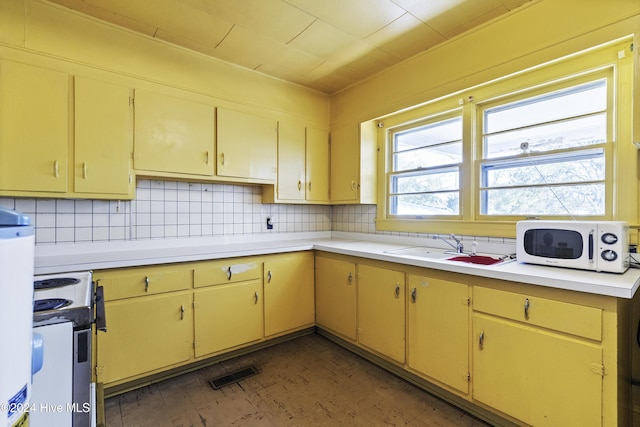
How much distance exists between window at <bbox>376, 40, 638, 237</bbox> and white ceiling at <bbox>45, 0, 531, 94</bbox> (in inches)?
20.7

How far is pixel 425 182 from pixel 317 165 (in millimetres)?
1183

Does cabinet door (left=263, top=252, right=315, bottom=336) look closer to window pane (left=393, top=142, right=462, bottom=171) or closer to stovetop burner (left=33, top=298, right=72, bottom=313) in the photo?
window pane (left=393, top=142, right=462, bottom=171)

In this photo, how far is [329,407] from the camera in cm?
194

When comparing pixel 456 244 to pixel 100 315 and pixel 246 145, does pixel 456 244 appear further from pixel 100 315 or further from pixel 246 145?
pixel 100 315

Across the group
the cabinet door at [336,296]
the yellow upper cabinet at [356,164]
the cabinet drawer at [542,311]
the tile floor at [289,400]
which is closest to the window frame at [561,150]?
the cabinet drawer at [542,311]

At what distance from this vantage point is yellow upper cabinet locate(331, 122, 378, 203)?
3170mm

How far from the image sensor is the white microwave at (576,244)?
1515mm

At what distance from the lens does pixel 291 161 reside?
319 centimetres

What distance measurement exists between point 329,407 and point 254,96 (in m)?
2.64

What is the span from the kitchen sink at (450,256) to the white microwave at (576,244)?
0.73ft

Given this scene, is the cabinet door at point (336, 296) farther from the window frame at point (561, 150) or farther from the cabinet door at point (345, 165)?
the window frame at point (561, 150)

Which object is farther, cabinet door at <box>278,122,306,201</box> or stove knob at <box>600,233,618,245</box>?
cabinet door at <box>278,122,306,201</box>

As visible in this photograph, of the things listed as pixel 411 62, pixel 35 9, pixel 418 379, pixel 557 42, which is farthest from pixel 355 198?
pixel 35 9

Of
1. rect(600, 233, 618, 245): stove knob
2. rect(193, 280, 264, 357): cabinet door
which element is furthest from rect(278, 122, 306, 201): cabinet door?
rect(600, 233, 618, 245): stove knob
